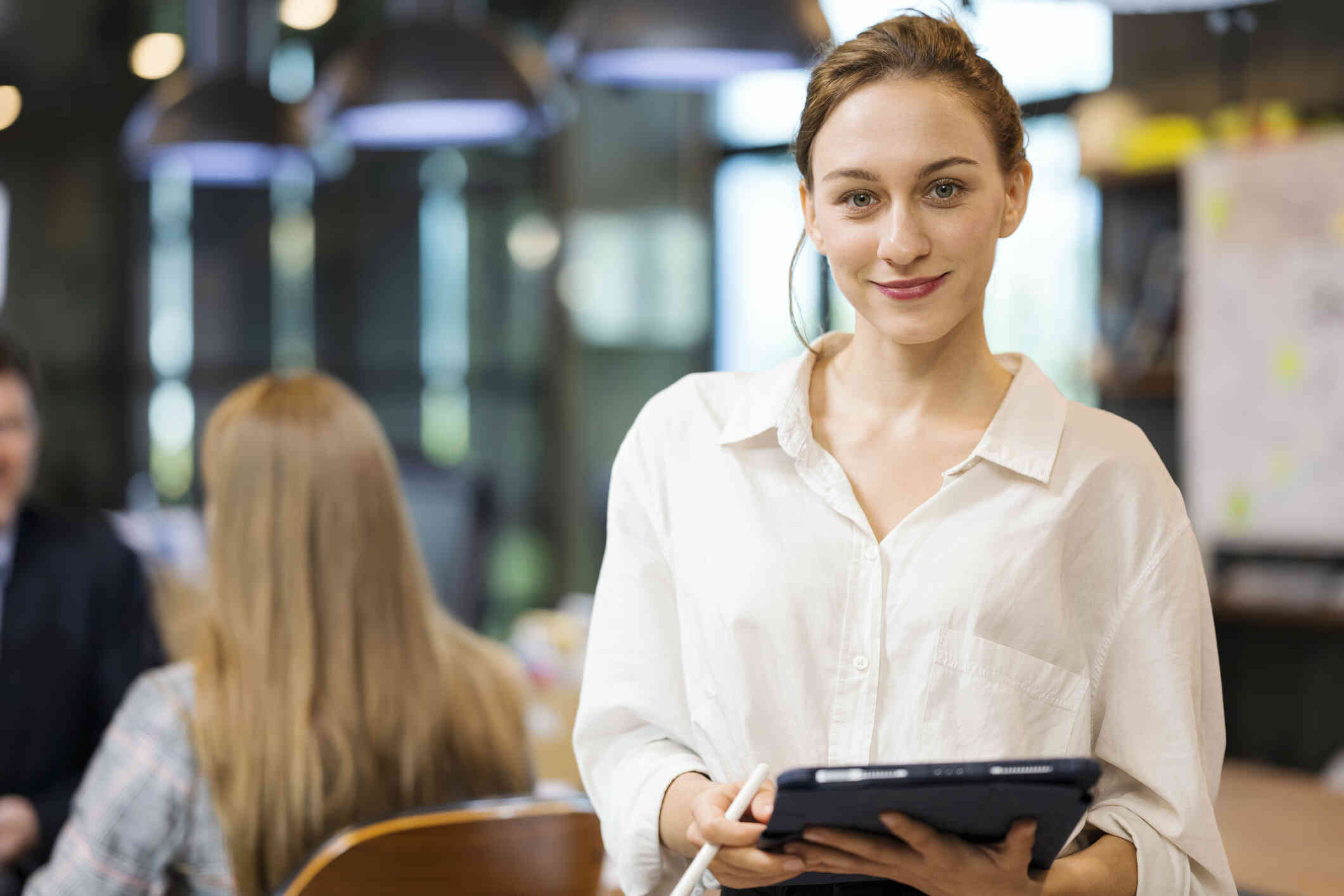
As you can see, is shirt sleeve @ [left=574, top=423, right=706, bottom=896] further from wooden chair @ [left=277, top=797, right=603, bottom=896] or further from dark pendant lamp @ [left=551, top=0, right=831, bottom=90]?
dark pendant lamp @ [left=551, top=0, right=831, bottom=90]

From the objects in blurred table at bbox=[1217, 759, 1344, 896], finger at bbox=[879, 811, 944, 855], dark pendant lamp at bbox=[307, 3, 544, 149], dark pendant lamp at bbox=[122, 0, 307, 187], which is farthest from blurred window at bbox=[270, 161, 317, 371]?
finger at bbox=[879, 811, 944, 855]

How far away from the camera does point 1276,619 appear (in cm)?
428

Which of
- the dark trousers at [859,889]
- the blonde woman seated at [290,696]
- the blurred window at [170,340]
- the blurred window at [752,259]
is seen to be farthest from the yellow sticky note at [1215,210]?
the blurred window at [170,340]

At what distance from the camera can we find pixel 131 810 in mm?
1638

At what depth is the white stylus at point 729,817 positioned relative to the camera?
3.34 feet

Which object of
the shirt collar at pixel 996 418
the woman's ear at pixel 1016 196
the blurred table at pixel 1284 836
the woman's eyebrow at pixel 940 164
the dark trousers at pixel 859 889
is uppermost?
the woman's eyebrow at pixel 940 164

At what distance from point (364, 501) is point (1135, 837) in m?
1.03

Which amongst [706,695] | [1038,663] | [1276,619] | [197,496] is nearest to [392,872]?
[706,695]

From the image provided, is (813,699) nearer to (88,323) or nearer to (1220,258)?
(1220,258)

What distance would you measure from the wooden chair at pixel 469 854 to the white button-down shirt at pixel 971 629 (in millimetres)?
317

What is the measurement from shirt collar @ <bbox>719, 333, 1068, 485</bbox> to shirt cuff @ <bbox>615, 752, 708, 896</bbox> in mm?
271

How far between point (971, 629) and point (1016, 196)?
1.19 ft

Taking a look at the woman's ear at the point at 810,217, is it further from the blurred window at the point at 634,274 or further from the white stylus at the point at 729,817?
the blurred window at the point at 634,274

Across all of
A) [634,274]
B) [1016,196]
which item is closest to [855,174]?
[1016,196]
